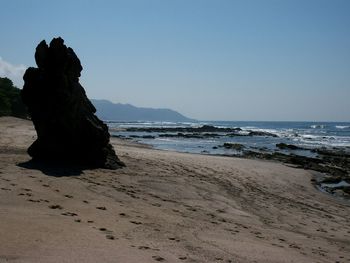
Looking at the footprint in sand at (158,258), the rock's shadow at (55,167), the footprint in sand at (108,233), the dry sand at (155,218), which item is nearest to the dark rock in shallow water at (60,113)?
the rock's shadow at (55,167)

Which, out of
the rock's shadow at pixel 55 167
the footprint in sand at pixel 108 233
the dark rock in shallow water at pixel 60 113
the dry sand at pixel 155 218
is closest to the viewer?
the dry sand at pixel 155 218

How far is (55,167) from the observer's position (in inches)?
576

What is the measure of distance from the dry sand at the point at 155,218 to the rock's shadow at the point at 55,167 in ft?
0.22

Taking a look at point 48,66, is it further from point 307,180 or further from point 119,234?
point 307,180

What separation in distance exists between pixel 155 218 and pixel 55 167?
6478mm

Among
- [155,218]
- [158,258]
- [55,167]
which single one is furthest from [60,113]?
[158,258]

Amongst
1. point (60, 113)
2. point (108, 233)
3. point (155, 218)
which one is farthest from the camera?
point (60, 113)

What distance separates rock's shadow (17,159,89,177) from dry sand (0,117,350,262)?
67 mm

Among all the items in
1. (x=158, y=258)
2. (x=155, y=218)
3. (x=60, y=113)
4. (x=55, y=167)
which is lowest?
(x=155, y=218)

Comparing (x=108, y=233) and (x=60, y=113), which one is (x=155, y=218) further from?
(x=60, y=113)

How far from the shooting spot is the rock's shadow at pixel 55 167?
13672 millimetres

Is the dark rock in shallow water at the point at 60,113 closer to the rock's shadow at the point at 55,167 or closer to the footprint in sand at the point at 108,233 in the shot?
the rock's shadow at the point at 55,167

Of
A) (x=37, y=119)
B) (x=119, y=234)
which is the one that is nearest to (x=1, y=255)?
(x=119, y=234)

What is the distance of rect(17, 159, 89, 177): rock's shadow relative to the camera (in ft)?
44.9
